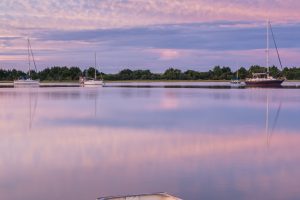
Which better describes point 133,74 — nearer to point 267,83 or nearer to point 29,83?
point 29,83

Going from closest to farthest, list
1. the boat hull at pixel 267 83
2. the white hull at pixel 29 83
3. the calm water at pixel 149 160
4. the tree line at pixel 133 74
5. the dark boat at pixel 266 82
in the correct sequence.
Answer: the calm water at pixel 149 160
the dark boat at pixel 266 82
the boat hull at pixel 267 83
the white hull at pixel 29 83
the tree line at pixel 133 74

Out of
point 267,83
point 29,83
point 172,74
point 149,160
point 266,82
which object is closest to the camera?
point 149,160

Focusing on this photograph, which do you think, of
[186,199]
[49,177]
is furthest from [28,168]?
[186,199]

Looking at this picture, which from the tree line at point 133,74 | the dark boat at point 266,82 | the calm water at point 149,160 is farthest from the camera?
the tree line at point 133,74

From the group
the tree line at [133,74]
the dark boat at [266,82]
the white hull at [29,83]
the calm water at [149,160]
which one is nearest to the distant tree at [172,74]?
the tree line at [133,74]

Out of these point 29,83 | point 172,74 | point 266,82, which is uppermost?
point 172,74

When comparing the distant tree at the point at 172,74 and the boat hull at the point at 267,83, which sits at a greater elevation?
the distant tree at the point at 172,74

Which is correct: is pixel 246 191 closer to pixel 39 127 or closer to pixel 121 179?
pixel 121 179

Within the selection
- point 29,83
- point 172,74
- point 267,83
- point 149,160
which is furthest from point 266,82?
point 149,160

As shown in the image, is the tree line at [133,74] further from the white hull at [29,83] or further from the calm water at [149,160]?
the calm water at [149,160]

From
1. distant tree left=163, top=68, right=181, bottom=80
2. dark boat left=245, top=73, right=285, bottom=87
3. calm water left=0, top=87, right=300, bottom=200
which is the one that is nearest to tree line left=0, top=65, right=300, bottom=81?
distant tree left=163, top=68, right=181, bottom=80

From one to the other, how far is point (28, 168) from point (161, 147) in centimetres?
426

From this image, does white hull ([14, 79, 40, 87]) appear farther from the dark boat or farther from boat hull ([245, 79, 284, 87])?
boat hull ([245, 79, 284, 87])

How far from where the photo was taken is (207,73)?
129750 mm
